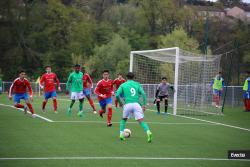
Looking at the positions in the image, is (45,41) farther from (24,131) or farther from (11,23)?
(24,131)

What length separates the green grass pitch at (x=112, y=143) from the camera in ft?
38.6

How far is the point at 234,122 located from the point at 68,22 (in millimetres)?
56007

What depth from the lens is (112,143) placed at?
48.3ft

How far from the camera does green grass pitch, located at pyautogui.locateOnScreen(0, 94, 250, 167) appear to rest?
38.6 feet

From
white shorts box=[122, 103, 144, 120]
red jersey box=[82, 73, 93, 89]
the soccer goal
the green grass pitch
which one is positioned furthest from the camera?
the soccer goal

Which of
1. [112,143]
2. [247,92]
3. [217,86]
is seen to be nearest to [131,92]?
[112,143]

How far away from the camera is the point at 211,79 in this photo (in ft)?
97.6

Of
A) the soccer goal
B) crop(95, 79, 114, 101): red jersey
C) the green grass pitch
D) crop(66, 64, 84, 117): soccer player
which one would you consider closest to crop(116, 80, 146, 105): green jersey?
the green grass pitch

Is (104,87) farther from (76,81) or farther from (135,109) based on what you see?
(135,109)

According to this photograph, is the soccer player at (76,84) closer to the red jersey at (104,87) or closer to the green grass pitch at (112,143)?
the green grass pitch at (112,143)

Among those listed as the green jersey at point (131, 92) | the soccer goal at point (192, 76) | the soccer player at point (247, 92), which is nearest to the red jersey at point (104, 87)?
the green jersey at point (131, 92)

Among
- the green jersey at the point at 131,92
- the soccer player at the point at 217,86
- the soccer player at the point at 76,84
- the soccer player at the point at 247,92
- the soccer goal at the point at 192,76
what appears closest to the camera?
the green jersey at the point at 131,92

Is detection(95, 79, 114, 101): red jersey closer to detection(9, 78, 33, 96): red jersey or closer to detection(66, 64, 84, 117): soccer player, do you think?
detection(9, 78, 33, 96): red jersey

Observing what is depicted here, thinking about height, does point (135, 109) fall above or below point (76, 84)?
below
